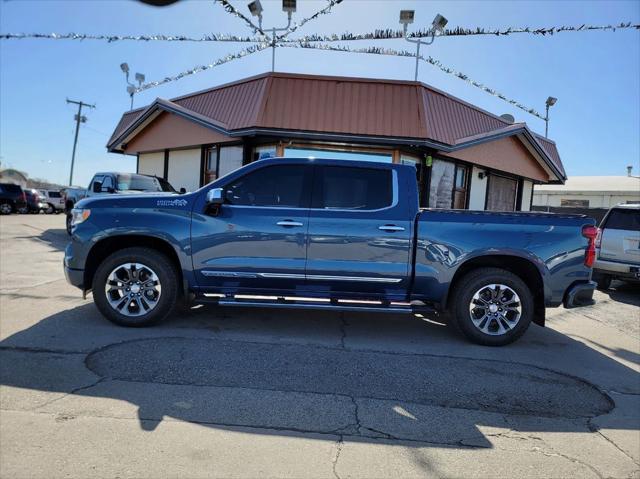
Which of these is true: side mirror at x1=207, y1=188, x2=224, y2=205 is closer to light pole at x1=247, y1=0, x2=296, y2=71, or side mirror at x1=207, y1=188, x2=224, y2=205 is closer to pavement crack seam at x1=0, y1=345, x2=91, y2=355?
pavement crack seam at x1=0, y1=345, x2=91, y2=355

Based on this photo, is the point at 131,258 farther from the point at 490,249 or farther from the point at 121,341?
the point at 490,249

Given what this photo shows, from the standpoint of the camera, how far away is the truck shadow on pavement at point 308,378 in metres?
3.49

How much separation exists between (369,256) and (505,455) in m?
2.70

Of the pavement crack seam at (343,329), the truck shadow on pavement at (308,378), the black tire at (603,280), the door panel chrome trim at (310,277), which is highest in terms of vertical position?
the door panel chrome trim at (310,277)

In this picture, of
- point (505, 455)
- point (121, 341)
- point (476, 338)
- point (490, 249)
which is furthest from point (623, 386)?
point (121, 341)

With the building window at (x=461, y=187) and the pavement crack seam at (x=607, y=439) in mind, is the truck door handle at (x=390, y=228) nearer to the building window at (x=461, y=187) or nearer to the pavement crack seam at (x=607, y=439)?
the pavement crack seam at (x=607, y=439)

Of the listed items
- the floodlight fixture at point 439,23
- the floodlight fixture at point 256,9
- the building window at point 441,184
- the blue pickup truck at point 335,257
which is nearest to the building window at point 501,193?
the building window at point 441,184

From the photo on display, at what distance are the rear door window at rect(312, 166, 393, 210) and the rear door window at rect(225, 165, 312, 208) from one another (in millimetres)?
181

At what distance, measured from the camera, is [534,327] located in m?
6.84

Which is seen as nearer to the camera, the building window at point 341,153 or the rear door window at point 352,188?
the rear door window at point 352,188

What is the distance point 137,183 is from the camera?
1282 centimetres

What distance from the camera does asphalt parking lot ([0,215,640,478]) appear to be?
2.95m

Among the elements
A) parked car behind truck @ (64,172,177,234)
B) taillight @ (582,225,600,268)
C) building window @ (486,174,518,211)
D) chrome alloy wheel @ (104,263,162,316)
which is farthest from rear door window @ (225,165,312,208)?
building window @ (486,174,518,211)

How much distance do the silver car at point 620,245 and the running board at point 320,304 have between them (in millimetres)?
6342
